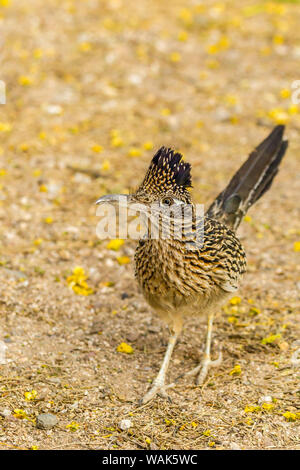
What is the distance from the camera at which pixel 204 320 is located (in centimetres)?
571

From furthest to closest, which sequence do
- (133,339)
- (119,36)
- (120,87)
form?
(119,36) → (120,87) → (133,339)

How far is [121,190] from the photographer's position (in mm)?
7285

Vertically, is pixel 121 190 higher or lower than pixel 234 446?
higher

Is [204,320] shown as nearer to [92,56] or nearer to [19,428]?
[19,428]

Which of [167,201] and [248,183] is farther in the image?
[248,183]

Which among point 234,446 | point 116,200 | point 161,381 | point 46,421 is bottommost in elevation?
point 234,446

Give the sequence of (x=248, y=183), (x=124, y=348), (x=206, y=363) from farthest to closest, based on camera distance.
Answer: (x=248, y=183) < (x=124, y=348) < (x=206, y=363)

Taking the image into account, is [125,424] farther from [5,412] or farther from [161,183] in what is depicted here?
[161,183]

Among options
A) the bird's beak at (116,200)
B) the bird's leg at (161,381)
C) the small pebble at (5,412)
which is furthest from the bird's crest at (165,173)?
the small pebble at (5,412)

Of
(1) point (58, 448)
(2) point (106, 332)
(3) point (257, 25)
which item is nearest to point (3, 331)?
(2) point (106, 332)

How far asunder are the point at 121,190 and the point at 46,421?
3.60 metres

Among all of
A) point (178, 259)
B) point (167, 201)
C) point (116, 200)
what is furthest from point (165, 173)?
point (178, 259)

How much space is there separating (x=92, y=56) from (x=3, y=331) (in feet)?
19.6
